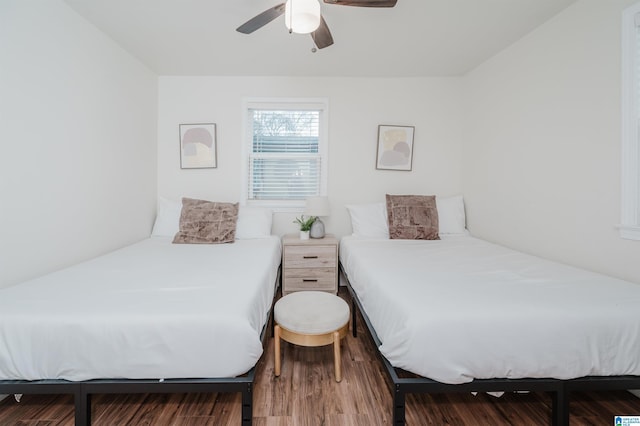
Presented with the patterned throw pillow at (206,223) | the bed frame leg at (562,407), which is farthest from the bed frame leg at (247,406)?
the patterned throw pillow at (206,223)

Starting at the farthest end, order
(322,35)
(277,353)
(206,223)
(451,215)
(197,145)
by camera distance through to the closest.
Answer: (197,145) < (451,215) < (206,223) < (322,35) < (277,353)

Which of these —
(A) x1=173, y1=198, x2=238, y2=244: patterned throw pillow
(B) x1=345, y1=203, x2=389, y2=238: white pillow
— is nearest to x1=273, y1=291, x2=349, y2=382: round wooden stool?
(A) x1=173, y1=198, x2=238, y2=244: patterned throw pillow

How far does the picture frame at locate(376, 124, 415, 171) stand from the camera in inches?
127

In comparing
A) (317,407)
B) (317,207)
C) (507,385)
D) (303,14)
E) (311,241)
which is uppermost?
(303,14)

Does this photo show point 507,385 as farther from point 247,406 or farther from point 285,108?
point 285,108

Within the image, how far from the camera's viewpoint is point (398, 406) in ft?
3.85

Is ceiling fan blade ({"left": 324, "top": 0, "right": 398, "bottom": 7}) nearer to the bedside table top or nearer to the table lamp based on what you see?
the table lamp

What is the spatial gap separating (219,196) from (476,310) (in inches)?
111

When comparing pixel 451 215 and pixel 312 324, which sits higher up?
pixel 451 215

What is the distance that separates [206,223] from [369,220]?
1.65 metres

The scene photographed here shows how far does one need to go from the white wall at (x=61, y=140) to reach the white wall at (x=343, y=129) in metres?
0.44

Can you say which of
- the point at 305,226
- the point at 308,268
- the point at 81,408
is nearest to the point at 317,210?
the point at 305,226

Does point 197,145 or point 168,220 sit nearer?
point 168,220

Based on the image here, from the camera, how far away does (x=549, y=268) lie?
5.90 ft
